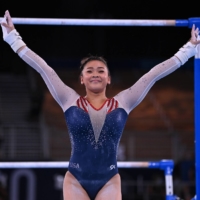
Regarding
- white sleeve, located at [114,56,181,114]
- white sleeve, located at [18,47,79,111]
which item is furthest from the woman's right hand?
white sleeve, located at [114,56,181,114]

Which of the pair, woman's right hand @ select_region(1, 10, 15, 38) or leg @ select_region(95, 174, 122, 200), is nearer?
leg @ select_region(95, 174, 122, 200)

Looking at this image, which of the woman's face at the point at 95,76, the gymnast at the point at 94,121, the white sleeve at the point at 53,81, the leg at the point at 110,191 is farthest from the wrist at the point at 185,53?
the leg at the point at 110,191

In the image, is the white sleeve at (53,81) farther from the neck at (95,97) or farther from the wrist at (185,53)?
the wrist at (185,53)

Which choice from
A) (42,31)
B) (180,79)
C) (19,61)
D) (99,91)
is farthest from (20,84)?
(99,91)

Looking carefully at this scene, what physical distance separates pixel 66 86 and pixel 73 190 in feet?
2.32

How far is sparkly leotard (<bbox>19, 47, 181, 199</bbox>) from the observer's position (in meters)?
3.28

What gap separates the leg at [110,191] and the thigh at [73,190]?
0.10 m

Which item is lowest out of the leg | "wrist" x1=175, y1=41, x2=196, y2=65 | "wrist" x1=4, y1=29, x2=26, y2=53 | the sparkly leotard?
the leg

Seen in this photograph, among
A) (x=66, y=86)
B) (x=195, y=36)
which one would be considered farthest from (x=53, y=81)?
(x=195, y=36)

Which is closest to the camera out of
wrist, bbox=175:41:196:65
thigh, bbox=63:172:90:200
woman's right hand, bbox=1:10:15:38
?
thigh, bbox=63:172:90:200

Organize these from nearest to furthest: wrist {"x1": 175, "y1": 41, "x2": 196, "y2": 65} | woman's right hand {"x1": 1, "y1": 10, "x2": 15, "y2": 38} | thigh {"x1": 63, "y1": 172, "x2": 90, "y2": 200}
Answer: thigh {"x1": 63, "y1": 172, "x2": 90, "y2": 200} → woman's right hand {"x1": 1, "y1": 10, "x2": 15, "y2": 38} → wrist {"x1": 175, "y1": 41, "x2": 196, "y2": 65}

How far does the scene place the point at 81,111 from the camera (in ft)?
11.0

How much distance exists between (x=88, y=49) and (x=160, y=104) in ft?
14.7

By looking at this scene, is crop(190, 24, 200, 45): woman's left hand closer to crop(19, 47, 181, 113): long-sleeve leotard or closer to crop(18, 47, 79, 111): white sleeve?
crop(19, 47, 181, 113): long-sleeve leotard
